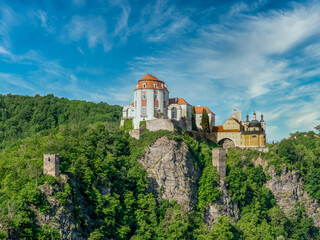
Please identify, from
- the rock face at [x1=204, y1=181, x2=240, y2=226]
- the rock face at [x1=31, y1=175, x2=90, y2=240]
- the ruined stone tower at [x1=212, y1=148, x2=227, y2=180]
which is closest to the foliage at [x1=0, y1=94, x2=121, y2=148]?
the ruined stone tower at [x1=212, y1=148, x2=227, y2=180]

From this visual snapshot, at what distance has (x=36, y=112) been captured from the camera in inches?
4065

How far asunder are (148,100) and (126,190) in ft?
55.2

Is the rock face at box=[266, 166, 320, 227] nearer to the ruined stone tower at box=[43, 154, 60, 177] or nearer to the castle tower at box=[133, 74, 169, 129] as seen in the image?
the castle tower at box=[133, 74, 169, 129]

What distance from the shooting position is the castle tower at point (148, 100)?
65.5m

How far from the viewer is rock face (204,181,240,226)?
2393 inches

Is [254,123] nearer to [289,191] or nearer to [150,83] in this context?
[289,191]

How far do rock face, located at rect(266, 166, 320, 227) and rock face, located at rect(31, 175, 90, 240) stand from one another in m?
41.6

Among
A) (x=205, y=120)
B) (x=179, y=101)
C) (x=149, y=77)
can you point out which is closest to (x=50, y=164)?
(x=149, y=77)

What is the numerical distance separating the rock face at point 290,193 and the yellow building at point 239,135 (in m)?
5.46

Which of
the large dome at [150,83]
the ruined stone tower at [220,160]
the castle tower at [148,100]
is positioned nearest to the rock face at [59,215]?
the castle tower at [148,100]

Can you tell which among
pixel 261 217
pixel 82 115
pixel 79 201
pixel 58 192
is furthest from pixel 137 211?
pixel 82 115

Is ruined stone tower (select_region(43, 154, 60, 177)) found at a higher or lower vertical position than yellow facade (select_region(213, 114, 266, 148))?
lower

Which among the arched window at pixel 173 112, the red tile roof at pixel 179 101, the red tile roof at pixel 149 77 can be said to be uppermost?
the red tile roof at pixel 149 77

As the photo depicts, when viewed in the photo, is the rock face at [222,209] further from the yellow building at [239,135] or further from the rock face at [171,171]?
the yellow building at [239,135]
